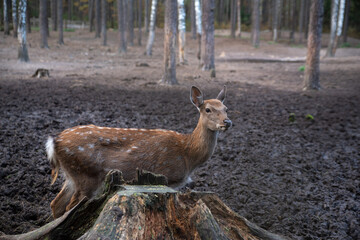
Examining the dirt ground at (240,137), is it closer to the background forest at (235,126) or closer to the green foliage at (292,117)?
the background forest at (235,126)

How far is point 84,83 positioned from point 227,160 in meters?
7.13

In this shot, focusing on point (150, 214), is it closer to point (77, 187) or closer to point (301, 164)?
point (77, 187)

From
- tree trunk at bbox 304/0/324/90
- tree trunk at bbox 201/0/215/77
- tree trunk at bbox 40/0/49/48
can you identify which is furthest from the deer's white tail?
tree trunk at bbox 40/0/49/48

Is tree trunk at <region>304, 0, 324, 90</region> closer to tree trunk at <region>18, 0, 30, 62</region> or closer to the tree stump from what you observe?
the tree stump

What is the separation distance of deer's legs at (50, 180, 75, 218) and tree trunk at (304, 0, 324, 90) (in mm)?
9823

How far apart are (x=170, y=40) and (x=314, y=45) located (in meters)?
4.76

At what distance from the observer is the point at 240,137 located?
23.6 ft

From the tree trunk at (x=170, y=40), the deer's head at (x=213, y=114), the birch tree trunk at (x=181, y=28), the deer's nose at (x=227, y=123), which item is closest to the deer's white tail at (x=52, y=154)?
the deer's head at (x=213, y=114)

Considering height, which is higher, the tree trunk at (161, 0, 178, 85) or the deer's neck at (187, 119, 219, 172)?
the tree trunk at (161, 0, 178, 85)

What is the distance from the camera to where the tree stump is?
7.22ft

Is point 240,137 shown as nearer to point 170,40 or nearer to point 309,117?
point 309,117

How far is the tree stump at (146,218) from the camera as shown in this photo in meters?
2.20

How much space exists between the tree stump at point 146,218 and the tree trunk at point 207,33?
13362 millimetres

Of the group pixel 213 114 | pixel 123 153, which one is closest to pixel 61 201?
pixel 123 153
